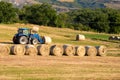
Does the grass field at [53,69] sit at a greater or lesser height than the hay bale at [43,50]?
lesser

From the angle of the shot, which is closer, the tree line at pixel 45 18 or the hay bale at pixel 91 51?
the hay bale at pixel 91 51

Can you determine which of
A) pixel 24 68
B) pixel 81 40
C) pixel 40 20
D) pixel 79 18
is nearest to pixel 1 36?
pixel 81 40

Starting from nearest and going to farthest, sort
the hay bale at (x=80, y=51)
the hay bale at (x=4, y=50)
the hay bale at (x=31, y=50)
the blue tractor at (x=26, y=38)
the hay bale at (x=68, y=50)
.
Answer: the hay bale at (x=4, y=50), the hay bale at (x=31, y=50), the hay bale at (x=68, y=50), the hay bale at (x=80, y=51), the blue tractor at (x=26, y=38)

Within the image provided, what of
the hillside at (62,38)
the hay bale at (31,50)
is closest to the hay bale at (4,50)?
the hay bale at (31,50)

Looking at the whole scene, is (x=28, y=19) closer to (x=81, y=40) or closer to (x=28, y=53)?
(x=81, y=40)

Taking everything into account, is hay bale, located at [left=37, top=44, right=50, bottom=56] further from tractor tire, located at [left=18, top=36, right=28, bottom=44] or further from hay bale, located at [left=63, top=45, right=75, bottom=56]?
tractor tire, located at [left=18, top=36, right=28, bottom=44]

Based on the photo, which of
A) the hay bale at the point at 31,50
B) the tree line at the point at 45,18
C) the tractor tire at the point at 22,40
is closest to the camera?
the hay bale at the point at 31,50

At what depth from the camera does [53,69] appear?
1001 inches

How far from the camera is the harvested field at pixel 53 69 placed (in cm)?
2241

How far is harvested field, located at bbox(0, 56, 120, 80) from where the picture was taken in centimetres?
2241

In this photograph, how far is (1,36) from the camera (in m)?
55.7

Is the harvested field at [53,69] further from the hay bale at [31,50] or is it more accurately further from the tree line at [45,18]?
the tree line at [45,18]

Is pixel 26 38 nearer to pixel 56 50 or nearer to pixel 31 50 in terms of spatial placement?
pixel 56 50

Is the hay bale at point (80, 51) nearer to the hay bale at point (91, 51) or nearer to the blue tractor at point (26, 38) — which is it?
the hay bale at point (91, 51)
